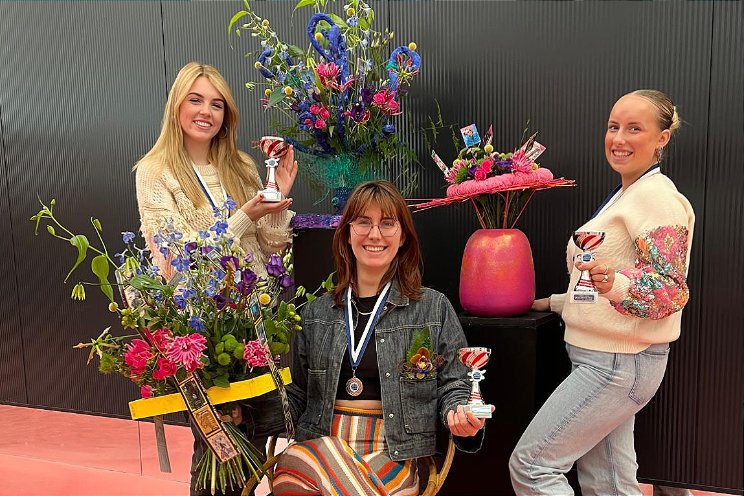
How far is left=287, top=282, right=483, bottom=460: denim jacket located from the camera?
210 centimetres

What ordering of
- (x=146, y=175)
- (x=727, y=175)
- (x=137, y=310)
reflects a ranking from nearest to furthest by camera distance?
(x=137, y=310)
(x=146, y=175)
(x=727, y=175)

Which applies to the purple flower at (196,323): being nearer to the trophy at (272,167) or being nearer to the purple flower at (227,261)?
the purple flower at (227,261)

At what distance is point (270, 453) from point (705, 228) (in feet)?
6.12

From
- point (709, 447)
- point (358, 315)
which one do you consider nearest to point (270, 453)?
point (358, 315)

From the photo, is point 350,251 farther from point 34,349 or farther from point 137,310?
point 34,349

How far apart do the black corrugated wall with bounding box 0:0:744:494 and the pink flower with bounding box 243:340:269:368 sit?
4.86 ft

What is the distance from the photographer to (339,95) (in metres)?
2.56

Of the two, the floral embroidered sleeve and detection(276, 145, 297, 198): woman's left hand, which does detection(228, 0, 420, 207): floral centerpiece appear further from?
the floral embroidered sleeve

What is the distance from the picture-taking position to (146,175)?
249 centimetres

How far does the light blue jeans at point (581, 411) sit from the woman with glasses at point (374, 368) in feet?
0.92

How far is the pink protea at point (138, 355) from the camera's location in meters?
1.79

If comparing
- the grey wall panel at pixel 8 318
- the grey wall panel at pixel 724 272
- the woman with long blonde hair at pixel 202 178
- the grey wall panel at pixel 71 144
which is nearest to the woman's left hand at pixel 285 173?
the woman with long blonde hair at pixel 202 178

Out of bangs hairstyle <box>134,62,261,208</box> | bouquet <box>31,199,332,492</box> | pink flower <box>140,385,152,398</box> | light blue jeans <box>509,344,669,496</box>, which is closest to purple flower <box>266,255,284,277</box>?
bouquet <box>31,199,332,492</box>

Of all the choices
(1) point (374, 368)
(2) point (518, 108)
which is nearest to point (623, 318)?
(1) point (374, 368)
